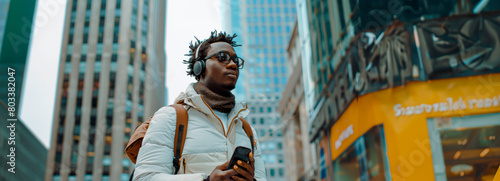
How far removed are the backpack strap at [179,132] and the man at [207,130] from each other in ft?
0.06

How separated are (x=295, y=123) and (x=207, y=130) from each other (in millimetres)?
30845

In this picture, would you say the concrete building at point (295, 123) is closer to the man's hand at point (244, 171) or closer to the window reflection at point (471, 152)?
the window reflection at point (471, 152)

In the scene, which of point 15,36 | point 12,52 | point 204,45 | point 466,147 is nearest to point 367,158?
point 466,147

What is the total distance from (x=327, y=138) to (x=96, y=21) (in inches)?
1508

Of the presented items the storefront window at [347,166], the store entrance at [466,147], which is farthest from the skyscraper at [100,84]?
the store entrance at [466,147]

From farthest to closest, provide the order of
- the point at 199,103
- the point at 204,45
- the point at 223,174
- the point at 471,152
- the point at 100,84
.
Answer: the point at 100,84 → the point at 471,152 → the point at 204,45 → the point at 199,103 → the point at 223,174

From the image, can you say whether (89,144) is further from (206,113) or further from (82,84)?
(206,113)

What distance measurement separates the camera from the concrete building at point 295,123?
26641mm

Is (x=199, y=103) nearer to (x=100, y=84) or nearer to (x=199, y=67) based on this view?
(x=199, y=67)

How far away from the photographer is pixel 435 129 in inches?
259

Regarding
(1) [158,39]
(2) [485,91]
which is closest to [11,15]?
(1) [158,39]

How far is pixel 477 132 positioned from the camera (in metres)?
6.20

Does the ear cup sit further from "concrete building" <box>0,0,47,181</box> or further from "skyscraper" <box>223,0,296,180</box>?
"skyscraper" <box>223,0,296,180</box>

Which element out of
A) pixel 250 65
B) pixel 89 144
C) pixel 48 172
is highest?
pixel 250 65
